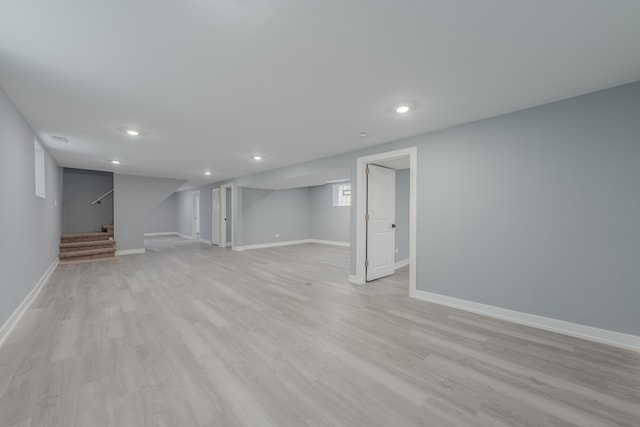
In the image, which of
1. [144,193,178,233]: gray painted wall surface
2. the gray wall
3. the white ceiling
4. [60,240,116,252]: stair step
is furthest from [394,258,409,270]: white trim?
[144,193,178,233]: gray painted wall surface

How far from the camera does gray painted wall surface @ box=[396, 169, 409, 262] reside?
18.4 feet

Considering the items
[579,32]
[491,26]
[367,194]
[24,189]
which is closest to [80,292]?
[24,189]

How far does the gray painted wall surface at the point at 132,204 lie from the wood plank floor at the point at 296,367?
4204 mm

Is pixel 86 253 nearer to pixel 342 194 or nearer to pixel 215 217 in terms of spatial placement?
pixel 215 217

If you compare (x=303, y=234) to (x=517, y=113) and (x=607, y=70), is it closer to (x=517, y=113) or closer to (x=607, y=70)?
(x=517, y=113)

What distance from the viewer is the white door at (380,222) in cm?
434

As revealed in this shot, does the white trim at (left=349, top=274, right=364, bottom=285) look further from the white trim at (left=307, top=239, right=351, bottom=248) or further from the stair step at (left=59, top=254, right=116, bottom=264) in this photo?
the stair step at (left=59, top=254, right=116, bottom=264)

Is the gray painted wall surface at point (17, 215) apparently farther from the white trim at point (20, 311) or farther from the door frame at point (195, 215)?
the door frame at point (195, 215)

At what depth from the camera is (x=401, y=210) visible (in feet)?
18.6

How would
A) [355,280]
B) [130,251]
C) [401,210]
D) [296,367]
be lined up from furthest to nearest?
[130,251]
[401,210]
[355,280]
[296,367]

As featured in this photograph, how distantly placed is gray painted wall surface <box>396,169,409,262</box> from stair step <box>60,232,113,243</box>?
324 inches

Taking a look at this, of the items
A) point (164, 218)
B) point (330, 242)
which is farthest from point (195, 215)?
point (330, 242)

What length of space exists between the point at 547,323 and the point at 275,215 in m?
7.55

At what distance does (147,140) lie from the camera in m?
3.85
